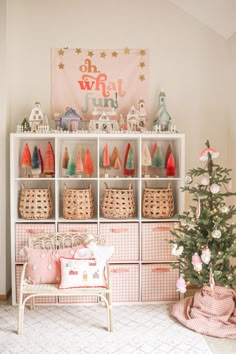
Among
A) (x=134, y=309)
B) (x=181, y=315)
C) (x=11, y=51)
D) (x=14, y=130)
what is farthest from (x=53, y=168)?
(x=181, y=315)

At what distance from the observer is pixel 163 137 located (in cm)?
347

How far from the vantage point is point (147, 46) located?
3.75 meters

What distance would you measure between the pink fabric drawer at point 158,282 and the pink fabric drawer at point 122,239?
17 centimetres

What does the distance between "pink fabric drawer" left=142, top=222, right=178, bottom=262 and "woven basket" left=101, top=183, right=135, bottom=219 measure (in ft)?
0.68

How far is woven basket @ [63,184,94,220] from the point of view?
3.41 m

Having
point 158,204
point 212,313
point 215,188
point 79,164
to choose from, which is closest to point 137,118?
point 79,164

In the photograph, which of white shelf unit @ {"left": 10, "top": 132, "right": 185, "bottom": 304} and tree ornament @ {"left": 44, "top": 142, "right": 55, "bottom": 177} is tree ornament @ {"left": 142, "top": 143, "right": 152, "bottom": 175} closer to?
white shelf unit @ {"left": 10, "top": 132, "right": 185, "bottom": 304}

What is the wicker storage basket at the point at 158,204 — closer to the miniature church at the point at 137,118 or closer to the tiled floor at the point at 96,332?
the miniature church at the point at 137,118

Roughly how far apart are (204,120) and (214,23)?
0.94 meters

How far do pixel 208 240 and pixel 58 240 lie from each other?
4.41ft

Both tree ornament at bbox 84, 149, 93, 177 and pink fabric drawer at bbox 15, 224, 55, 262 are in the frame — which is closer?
pink fabric drawer at bbox 15, 224, 55, 262

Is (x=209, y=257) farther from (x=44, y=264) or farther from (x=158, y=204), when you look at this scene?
(x=44, y=264)

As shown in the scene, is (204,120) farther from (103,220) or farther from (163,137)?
(103,220)

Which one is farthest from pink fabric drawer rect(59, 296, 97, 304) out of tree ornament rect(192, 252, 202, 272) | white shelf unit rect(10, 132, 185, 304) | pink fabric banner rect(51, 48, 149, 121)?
pink fabric banner rect(51, 48, 149, 121)
